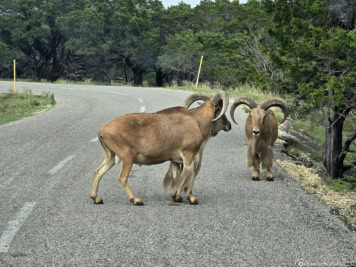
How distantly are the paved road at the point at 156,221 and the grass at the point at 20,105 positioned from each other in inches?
344

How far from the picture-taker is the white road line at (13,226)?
212 inches

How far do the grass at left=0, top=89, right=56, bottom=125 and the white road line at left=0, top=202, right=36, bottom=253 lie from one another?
1097cm

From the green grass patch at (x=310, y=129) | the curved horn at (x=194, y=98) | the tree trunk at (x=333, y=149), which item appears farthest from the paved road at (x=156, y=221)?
the green grass patch at (x=310, y=129)

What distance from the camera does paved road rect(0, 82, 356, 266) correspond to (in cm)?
518

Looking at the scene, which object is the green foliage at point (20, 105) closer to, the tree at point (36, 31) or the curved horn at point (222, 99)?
the curved horn at point (222, 99)

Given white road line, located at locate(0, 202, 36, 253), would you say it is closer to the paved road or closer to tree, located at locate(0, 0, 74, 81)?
the paved road

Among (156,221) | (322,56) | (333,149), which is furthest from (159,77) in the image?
(156,221)

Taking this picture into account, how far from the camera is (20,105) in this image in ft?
74.0

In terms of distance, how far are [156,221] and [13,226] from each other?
1.63 meters

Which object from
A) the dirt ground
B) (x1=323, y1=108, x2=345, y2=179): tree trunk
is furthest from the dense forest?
the dirt ground

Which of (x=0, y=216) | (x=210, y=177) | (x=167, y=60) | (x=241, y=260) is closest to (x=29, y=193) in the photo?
(x=0, y=216)

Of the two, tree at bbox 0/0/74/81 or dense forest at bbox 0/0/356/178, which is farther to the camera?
tree at bbox 0/0/74/81

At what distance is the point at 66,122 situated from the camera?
16703 mm

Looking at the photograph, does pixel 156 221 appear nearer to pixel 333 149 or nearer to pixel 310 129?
pixel 333 149
